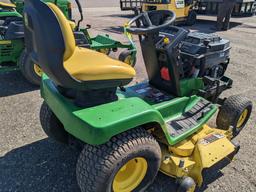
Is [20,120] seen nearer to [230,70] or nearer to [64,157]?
[64,157]

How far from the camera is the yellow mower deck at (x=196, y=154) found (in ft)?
7.31

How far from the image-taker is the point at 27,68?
4289 mm

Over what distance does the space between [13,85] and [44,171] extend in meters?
2.44

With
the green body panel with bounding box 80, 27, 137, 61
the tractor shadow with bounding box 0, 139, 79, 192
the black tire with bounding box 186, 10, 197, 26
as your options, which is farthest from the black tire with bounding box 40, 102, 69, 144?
the black tire with bounding box 186, 10, 197, 26

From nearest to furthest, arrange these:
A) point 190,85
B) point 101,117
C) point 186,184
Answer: point 101,117 < point 186,184 < point 190,85

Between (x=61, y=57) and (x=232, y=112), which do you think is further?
(x=232, y=112)

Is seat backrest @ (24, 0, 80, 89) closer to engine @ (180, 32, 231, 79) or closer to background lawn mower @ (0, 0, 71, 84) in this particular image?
engine @ (180, 32, 231, 79)

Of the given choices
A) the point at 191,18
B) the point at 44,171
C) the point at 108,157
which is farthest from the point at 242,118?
the point at 191,18

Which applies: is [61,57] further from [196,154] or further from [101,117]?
[196,154]

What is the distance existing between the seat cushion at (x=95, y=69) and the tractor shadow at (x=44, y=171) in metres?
1.07

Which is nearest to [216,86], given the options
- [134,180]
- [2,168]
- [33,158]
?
[134,180]

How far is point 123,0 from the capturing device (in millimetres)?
11977

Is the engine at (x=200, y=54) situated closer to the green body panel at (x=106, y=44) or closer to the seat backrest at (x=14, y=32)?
the green body panel at (x=106, y=44)

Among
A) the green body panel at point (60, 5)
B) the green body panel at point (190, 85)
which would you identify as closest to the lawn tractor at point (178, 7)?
the green body panel at point (60, 5)
